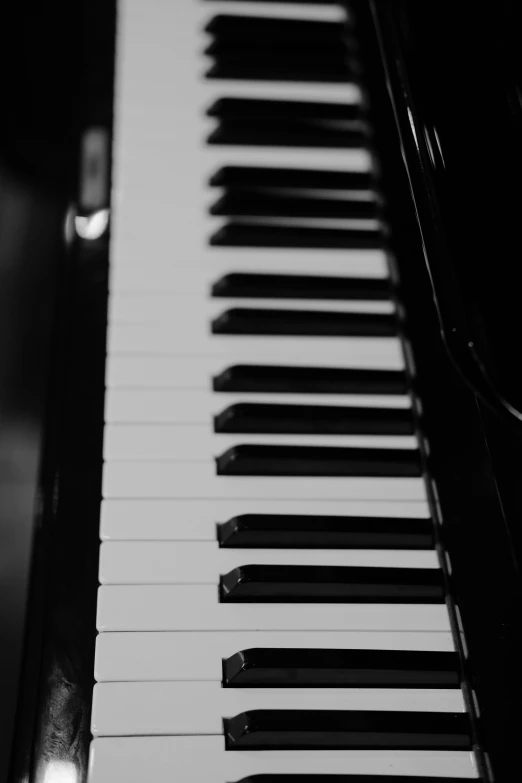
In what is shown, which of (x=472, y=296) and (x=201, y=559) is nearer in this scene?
(x=472, y=296)

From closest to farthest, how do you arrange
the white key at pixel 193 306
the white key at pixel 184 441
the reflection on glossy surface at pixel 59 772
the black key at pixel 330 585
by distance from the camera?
1. the reflection on glossy surface at pixel 59 772
2. the black key at pixel 330 585
3. the white key at pixel 184 441
4. the white key at pixel 193 306

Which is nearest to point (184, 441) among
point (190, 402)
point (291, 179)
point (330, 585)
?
point (190, 402)

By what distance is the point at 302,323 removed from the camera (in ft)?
3.99

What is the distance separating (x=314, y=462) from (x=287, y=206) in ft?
1.53

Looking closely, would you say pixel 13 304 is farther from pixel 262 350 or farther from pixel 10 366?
pixel 262 350

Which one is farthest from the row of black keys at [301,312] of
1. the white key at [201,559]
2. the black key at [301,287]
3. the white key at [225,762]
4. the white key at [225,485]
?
the white key at [225,762]

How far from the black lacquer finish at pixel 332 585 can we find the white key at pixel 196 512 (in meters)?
0.08

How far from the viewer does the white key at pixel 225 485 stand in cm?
106

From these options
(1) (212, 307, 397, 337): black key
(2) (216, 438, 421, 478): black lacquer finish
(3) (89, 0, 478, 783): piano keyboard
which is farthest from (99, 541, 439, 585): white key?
(1) (212, 307, 397, 337): black key

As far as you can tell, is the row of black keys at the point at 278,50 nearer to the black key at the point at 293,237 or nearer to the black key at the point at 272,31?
the black key at the point at 272,31

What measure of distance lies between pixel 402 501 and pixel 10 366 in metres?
0.57

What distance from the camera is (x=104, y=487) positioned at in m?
1.06

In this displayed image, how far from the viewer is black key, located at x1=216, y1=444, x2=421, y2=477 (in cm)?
108

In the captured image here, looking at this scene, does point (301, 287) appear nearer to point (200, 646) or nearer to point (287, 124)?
point (287, 124)
